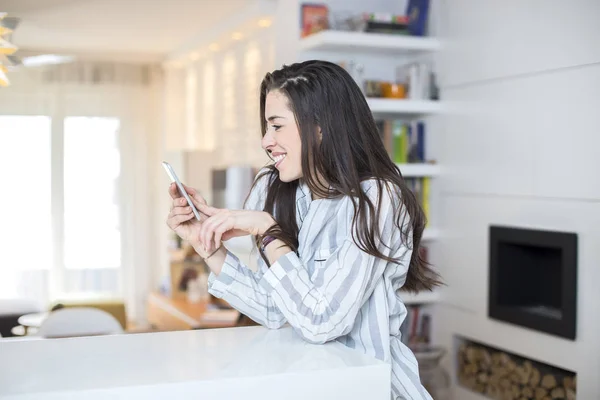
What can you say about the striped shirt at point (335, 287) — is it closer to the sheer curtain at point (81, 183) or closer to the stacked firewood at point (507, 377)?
the stacked firewood at point (507, 377)

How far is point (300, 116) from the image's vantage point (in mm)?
1649

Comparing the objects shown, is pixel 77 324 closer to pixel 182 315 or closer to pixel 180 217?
pixel 182 315

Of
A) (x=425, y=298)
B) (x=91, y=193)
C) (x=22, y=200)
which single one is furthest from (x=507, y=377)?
(x=22, y=200)

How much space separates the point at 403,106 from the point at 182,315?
2859 millimetres

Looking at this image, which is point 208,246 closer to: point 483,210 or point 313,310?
point 313,310

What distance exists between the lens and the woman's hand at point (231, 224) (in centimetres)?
158

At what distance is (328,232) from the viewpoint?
5.41 ft

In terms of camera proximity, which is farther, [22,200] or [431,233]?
[22,200]

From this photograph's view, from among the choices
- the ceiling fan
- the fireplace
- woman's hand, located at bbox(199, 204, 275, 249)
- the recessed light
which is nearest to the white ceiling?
the recessed light

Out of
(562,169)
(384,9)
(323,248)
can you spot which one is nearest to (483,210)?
(562,169)

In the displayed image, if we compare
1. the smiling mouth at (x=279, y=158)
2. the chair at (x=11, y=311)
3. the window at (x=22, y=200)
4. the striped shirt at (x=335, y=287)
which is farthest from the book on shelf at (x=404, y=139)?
the window at (x=22, y=200)

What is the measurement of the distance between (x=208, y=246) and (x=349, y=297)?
316mm

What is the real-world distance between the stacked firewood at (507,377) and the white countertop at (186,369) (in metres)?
2.14

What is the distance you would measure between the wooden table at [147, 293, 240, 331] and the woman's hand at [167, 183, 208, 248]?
10.7 ft
